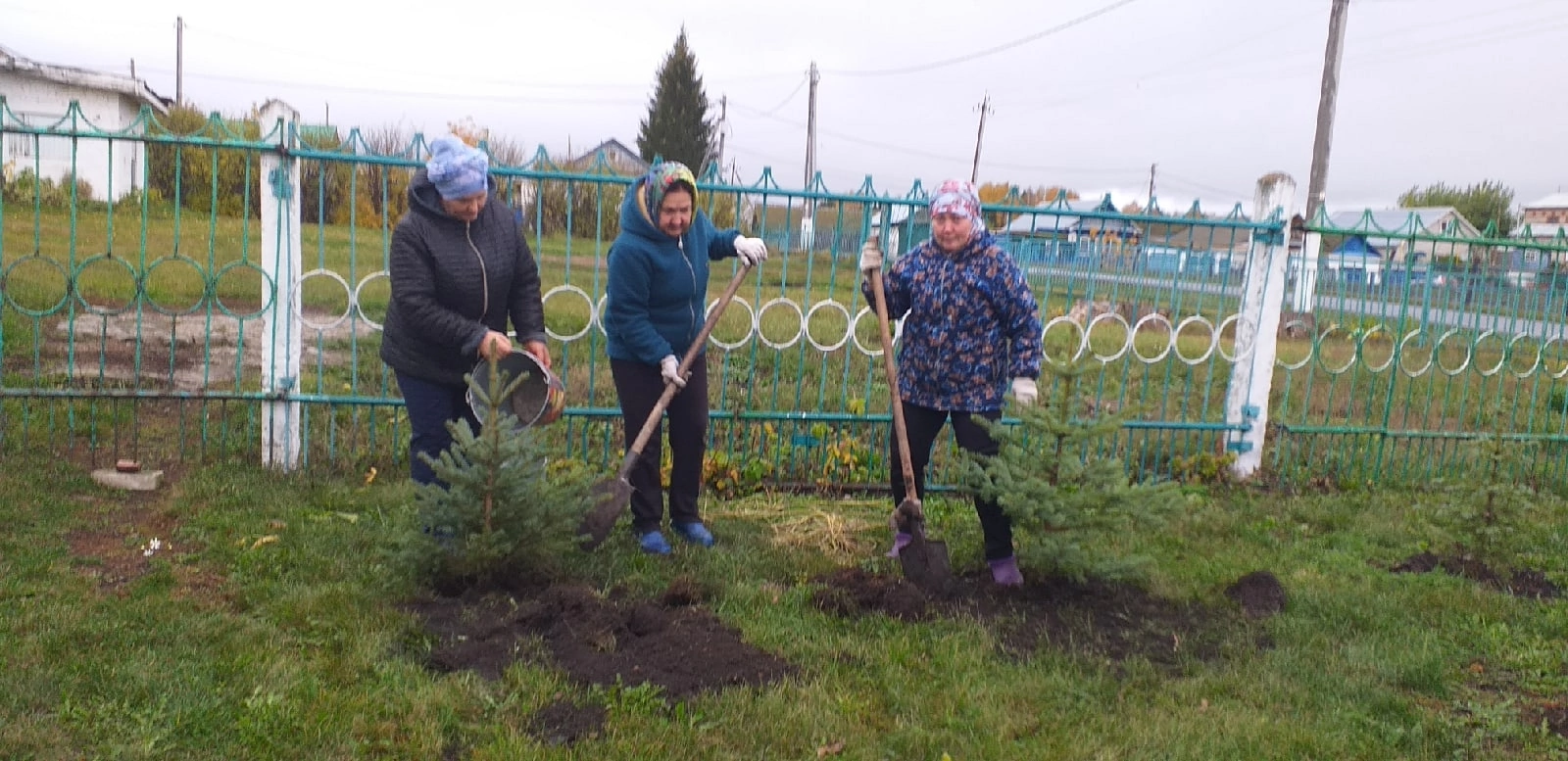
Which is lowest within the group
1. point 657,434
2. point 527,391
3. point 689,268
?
point 657,434

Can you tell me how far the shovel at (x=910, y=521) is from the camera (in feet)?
13.3

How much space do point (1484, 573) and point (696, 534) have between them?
3.32 metres

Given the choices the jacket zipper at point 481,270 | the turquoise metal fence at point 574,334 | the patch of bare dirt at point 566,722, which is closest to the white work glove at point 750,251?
the turquoise metal fence at point 574,334

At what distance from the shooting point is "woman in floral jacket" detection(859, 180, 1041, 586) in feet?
13.2

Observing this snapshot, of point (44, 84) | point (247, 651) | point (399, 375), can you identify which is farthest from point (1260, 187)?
point (44, 84)

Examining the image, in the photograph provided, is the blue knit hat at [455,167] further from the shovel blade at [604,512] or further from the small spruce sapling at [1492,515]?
the small spruce sapling at [1492,515]

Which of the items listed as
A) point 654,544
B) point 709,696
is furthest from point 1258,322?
point 709,696

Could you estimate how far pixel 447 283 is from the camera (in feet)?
12.6

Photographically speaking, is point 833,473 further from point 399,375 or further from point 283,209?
point 283,209

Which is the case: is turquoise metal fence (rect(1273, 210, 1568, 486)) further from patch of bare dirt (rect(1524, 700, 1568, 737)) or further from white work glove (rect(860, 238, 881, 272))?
white work glove (rect(860, 238, 881, 272))

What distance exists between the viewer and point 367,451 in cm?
543

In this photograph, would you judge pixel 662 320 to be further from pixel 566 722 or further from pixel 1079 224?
pixel 1079 224

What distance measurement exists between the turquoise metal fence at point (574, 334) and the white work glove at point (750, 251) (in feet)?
2.59

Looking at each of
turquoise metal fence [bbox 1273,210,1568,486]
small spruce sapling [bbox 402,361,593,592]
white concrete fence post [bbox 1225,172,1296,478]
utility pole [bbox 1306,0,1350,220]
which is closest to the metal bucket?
small spruce sapling [bbox 402,361,593,592]
